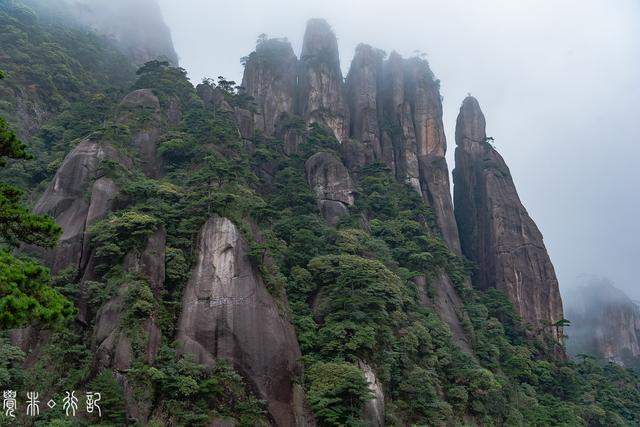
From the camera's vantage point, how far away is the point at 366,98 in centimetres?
5175

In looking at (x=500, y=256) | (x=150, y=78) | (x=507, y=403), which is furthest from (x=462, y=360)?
(x=150, y=78)

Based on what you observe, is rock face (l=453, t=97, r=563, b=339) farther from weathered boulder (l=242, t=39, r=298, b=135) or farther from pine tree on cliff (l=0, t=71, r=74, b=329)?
pine tree on cliff (l=0, t=71, r=74, b=329)

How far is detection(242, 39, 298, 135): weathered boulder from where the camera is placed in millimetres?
49188

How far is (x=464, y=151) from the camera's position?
2073 inches

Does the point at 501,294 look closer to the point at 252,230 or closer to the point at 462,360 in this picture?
the point at 462,360

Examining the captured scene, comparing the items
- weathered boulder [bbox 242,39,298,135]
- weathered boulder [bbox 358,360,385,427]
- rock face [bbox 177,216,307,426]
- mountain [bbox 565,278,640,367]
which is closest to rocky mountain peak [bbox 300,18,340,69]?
weathered boulder [bbox 242,39,298,135]

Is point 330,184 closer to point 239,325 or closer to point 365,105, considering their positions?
point 365,105

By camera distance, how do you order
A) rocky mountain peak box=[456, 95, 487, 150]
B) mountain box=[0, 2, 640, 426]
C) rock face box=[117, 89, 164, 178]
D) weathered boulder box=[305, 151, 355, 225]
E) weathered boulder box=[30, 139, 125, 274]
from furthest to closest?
rocky mountain peak box=[456, 95, 487, 150] < weathered boulder box=[305, 151, 355, 225] < rock face box=[117, 89, 164, 178] < weathered boulder box=[30, 139, 125, 274] < mountain box=[0, 2, 640, 426]

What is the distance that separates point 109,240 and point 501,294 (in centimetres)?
3074

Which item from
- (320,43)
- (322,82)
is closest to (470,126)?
(322,82)

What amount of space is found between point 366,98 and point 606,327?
Result: 46.4m

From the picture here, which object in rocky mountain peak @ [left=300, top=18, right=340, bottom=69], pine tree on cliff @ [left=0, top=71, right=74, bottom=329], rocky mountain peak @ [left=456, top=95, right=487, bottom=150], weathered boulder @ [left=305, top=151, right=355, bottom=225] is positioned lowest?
pine tree on cliff @ [left=0, top=71, right=74, bottom=329]

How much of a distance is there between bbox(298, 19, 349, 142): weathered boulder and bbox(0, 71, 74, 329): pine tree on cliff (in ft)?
131

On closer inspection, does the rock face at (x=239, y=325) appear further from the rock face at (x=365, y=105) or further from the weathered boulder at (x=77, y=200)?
the rock face at (x=365, y=105)
